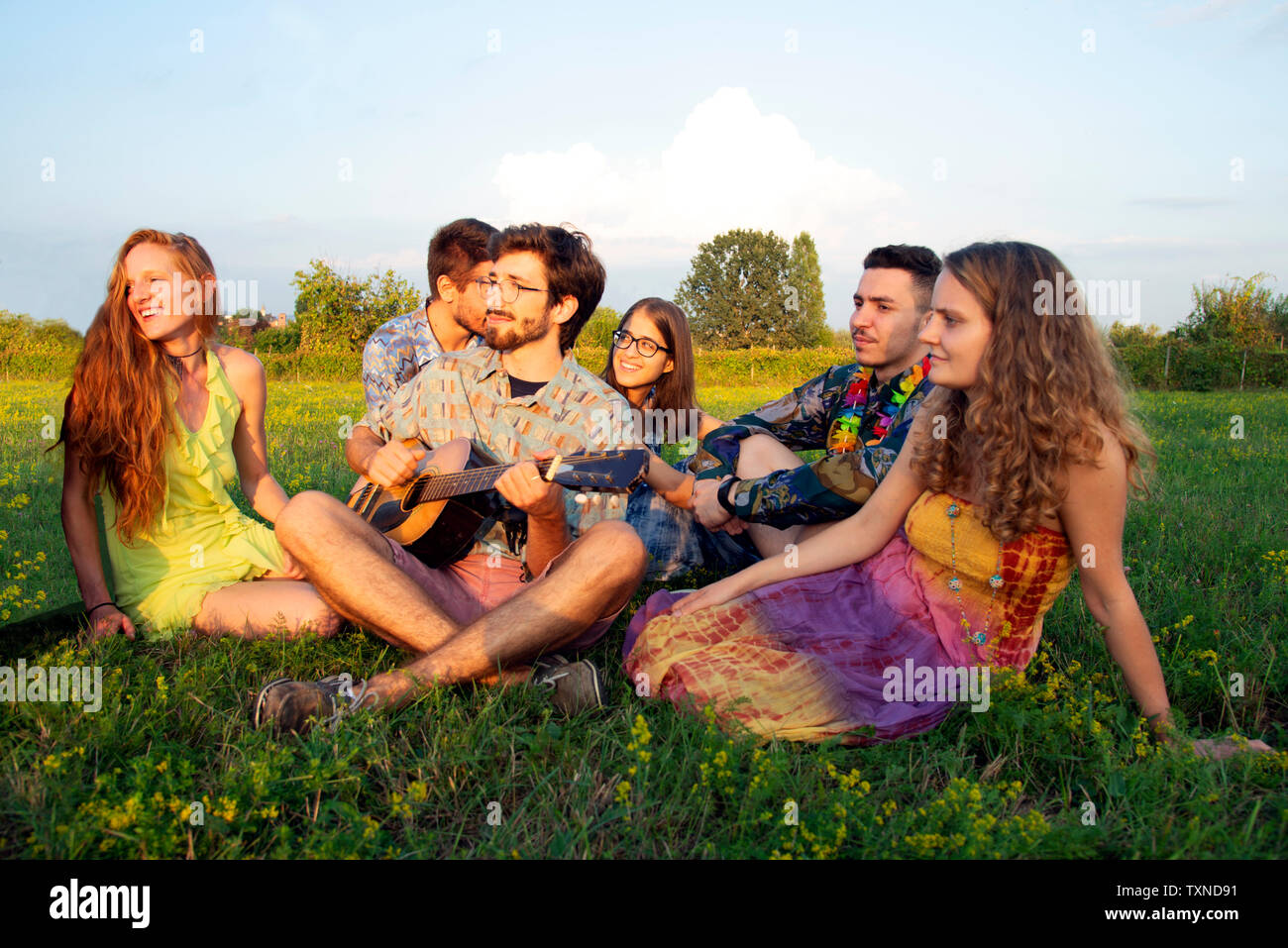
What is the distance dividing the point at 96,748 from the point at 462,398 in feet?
6.36

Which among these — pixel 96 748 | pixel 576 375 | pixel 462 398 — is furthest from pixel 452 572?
pixel 96 748

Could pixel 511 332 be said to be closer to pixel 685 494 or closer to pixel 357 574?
pixel 685 494

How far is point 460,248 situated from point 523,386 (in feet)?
6.98

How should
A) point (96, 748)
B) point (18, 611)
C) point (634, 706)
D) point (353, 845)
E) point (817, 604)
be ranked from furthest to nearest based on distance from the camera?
point (18, 611), point (817, 604), point (634, 706), point (96, 748), point (353, 845)

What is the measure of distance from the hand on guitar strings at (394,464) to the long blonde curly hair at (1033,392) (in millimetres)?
2229

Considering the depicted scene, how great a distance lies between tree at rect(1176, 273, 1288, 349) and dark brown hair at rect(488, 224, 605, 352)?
39.9 metres

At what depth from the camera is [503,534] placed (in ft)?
12.3

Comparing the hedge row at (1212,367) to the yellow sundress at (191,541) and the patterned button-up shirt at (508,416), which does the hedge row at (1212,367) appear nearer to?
the patterned button-up shirt at (508,416)

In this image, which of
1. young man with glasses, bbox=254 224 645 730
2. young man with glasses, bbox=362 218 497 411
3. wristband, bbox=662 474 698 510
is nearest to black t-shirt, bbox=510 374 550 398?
young man with glasses, bbox=254 224 645 730

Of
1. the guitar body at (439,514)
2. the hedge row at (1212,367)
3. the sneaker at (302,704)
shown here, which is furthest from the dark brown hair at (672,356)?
the hedge row at (1212,367)

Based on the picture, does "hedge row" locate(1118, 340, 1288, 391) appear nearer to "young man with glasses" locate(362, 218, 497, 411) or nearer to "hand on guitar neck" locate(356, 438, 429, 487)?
"young man with glasses" locate(362, 218, 497, 411)

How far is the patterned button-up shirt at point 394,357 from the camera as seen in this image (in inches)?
225
